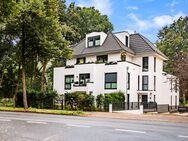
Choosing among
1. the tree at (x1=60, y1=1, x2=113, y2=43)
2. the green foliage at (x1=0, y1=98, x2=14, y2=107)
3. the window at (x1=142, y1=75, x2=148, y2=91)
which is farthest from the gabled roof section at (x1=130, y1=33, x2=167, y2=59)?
the green foliage at (x1=0, y1=98, x2=14, y2=107)

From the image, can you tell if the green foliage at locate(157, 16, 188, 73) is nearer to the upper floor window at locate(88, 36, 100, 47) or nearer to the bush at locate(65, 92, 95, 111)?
the upper floor window at locate(88, 36, 100, 47)

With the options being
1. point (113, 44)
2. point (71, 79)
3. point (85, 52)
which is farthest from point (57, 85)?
point (113, 44)

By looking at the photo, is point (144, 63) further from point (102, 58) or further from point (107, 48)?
point (102, 58)

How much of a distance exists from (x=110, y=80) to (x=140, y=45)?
8051mm

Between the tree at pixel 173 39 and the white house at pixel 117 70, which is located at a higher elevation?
the tree at pixel 173 39

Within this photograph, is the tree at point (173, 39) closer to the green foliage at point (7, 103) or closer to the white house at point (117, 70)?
the white house at point (117, 70)

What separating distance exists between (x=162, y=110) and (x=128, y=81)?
19.4 feet

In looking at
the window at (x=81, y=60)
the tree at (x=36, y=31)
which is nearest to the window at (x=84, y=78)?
the window at (x=81, y=60)

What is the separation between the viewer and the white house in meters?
39.7

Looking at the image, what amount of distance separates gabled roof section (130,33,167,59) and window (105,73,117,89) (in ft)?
21.4

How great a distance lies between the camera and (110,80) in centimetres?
3978

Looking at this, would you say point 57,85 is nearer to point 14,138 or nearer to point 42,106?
point 42,106

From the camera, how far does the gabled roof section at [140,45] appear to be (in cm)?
4344

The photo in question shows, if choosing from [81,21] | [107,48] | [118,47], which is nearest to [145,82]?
[118,47]
